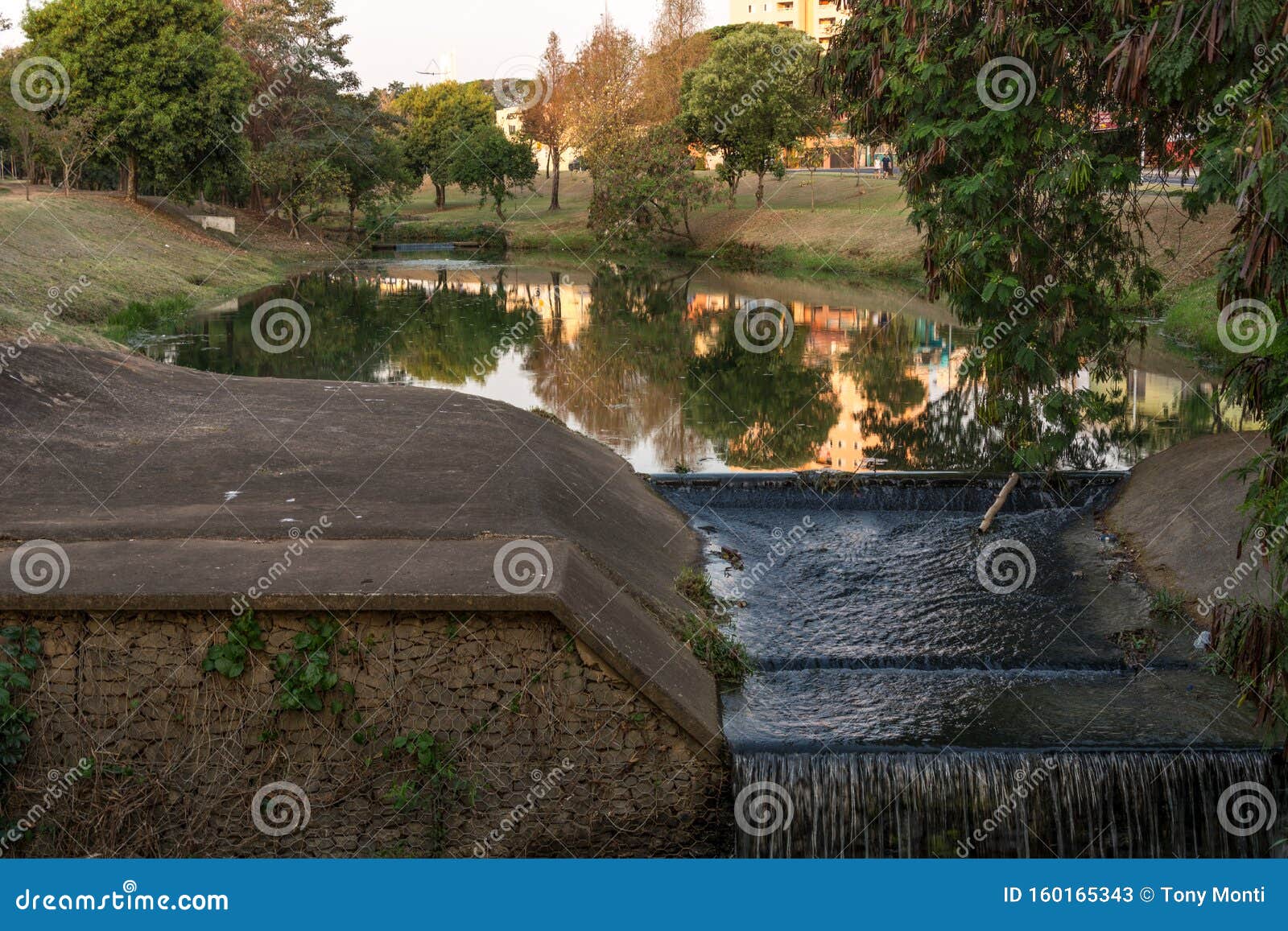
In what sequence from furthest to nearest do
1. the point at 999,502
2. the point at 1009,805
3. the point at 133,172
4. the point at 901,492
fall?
the point at 133,172, the point at 901,492, the point at 999,502, the point at 1009,805

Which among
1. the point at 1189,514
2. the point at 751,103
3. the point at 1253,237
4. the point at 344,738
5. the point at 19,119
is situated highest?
the point at 751,103

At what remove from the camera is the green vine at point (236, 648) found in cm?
961

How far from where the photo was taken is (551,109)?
90062 mm

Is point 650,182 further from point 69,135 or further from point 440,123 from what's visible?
point 440,123

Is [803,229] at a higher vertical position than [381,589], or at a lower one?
higher

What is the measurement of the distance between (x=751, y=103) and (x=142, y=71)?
27.3 meters

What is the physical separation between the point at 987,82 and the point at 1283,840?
29.4 ft

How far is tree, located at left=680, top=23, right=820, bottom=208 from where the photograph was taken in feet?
208

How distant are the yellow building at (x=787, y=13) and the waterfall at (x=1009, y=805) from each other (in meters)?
101

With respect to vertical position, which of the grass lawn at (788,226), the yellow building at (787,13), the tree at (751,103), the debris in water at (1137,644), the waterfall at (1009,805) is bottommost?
the waterfall at (1009,805)

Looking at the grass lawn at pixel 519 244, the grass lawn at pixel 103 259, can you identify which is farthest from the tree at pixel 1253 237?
the grass lawn at pixel 103 259

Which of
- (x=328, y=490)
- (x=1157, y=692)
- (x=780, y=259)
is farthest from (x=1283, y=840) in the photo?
(x=780, y=259)

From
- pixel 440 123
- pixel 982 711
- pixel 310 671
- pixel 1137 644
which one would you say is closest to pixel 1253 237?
pixel 982 711

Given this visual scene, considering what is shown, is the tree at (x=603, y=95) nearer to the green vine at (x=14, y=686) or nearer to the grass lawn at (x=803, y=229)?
the grass lawn at (x=803, y=229)
